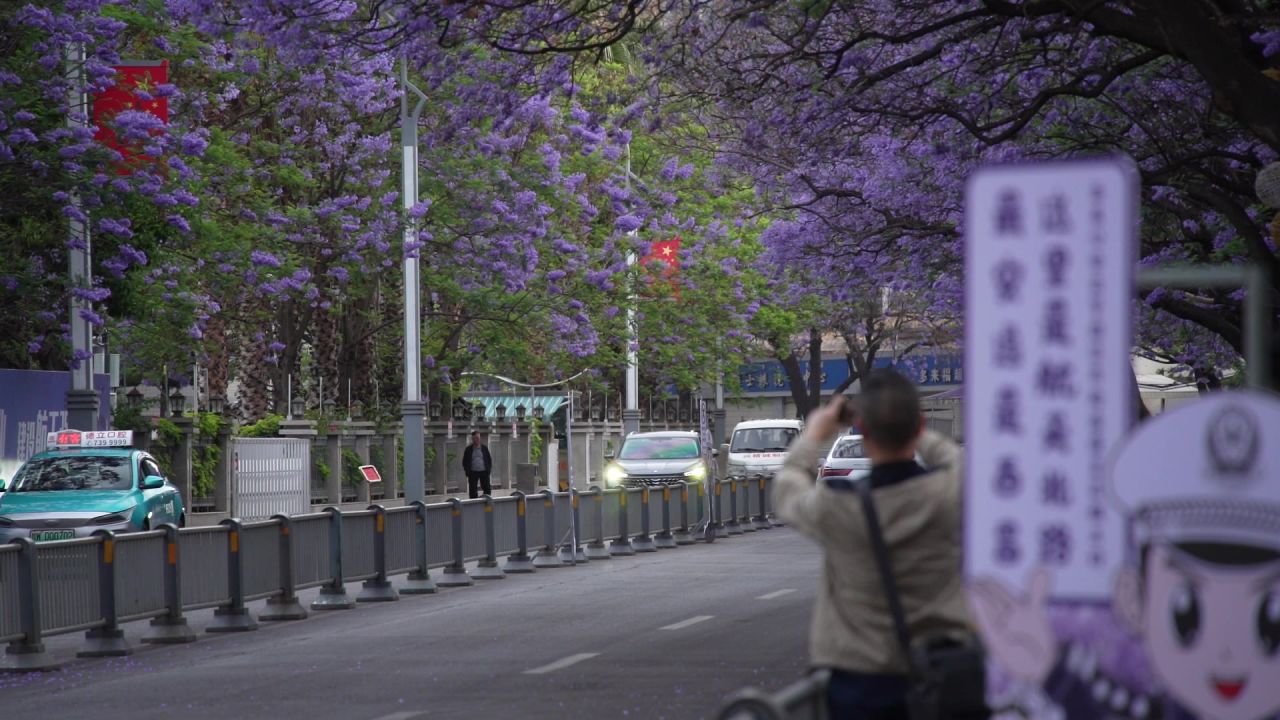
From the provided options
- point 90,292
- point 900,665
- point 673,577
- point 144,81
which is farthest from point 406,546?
point 900,665

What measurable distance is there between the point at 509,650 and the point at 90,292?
12.5 m

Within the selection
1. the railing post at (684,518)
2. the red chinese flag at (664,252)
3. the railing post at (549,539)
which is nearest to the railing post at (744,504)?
the railing post at (684,518)

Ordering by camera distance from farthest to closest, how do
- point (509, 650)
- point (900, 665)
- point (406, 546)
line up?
point (406, 546) → point (509, 650) → point (900, 665)

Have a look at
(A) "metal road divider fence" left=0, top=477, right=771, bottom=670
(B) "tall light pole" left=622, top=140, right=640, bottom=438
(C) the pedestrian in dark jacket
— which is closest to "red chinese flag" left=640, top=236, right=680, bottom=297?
(B) "tall light pole" left=622, top=140, right=640, bottom=438

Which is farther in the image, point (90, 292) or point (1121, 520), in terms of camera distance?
point (90, 292)

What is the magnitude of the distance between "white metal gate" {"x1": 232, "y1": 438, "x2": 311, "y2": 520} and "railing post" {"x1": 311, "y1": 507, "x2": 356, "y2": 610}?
16.2 meters

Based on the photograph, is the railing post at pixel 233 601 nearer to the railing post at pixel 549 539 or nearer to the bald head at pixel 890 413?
the railing post at pixel 549 539

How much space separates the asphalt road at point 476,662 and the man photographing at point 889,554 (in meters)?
6.83

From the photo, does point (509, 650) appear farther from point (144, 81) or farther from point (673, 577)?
point (144, 81)

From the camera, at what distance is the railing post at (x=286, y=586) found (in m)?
21.0

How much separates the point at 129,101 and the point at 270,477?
13.9 m

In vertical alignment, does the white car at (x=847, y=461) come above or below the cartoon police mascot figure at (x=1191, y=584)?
below

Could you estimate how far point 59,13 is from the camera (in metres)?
24.5

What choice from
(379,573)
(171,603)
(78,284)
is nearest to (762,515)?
(78,284)
